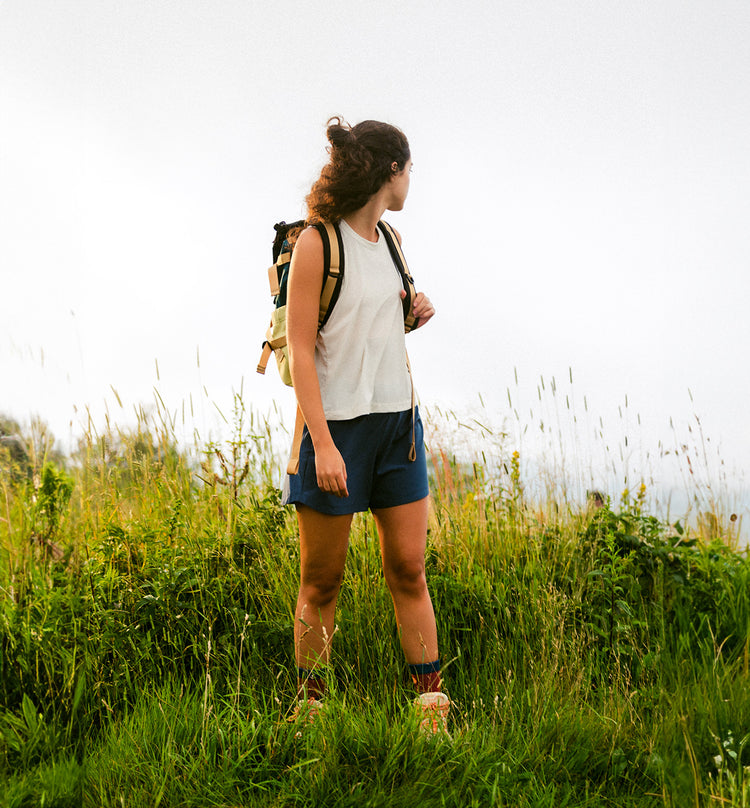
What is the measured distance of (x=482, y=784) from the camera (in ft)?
6.56

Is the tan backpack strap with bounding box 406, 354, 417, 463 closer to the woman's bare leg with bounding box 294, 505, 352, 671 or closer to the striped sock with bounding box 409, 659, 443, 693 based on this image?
the woman's bare leg with bounding box 294, 505, 352, 671

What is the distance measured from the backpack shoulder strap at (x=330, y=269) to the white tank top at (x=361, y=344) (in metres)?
0.03

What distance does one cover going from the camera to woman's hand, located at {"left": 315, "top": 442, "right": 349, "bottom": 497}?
88.8 inches

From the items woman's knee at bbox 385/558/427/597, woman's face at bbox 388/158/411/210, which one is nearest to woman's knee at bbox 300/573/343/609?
woman's knee at bbox 385/558/427/597

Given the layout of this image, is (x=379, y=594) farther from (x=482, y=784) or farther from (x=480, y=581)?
(x=482, y=784)

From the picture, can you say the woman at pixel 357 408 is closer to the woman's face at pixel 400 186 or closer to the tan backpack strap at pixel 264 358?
the woman's face at pixel 400 186

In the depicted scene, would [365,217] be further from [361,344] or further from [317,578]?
[317,578]

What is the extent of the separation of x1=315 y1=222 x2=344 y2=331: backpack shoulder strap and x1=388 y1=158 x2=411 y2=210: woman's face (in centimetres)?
32

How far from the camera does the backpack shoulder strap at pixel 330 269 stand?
2.37 meters

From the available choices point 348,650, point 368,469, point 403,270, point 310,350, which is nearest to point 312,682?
point 348,650

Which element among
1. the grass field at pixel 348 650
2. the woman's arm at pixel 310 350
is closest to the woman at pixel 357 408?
the woman's arm at pixel 310 350

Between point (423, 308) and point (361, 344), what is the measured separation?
0.37 m

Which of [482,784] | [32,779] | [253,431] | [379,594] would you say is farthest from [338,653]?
[253,431]

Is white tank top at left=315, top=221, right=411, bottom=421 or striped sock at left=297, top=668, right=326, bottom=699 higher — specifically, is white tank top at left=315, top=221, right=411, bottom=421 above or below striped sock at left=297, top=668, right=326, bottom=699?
above
